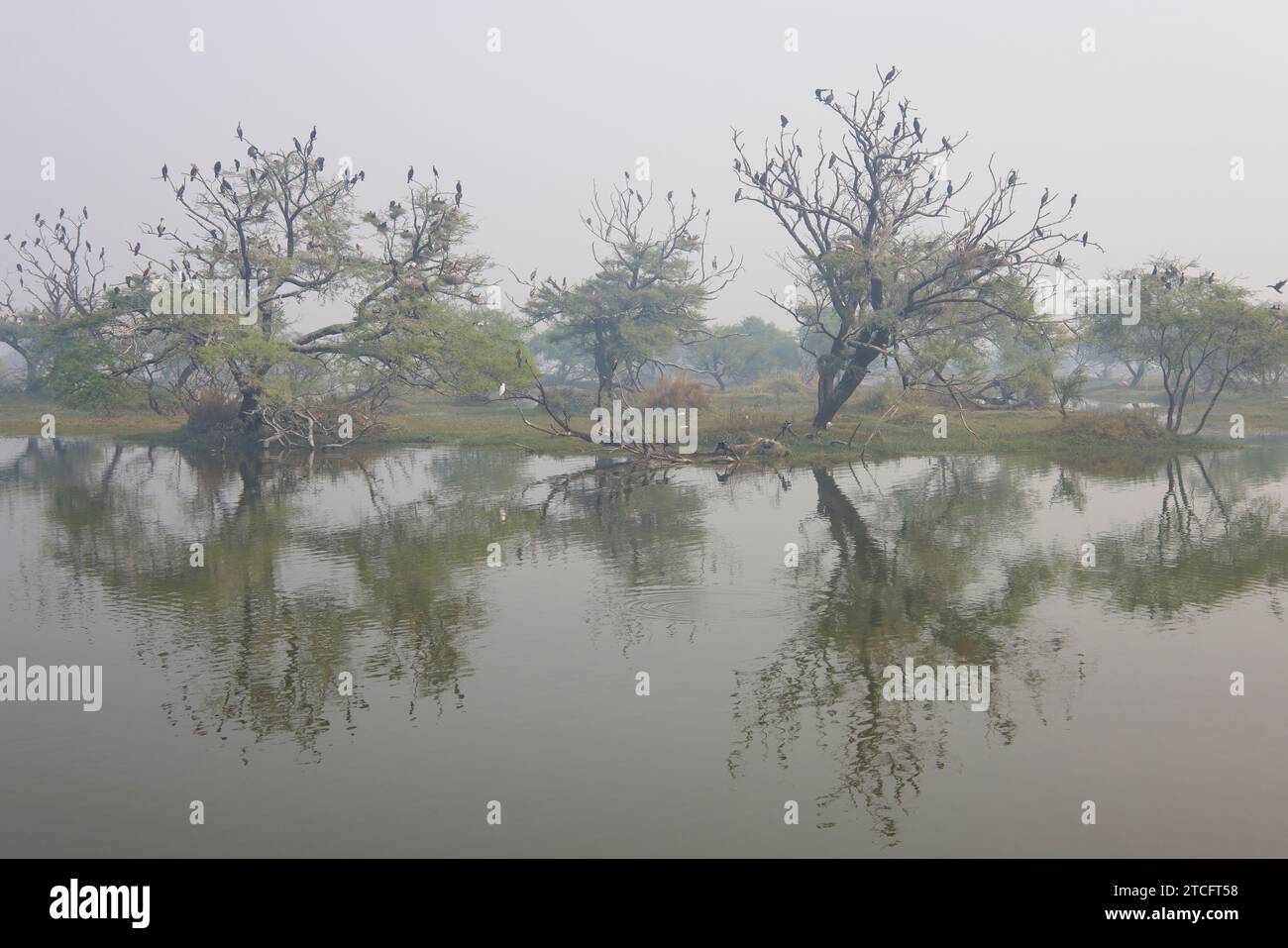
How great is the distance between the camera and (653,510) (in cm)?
2198

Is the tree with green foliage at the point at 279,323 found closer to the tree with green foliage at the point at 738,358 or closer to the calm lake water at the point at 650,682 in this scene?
the calm lake water at the point at 650,682

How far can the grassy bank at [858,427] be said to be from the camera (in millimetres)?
33625

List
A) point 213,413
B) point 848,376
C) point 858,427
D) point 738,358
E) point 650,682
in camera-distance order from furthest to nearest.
→ 1. point 738,358
2. point 213,413
3. point 848,376
4. point 858,427
5. point 650,682

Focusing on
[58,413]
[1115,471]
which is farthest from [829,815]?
[58,413]

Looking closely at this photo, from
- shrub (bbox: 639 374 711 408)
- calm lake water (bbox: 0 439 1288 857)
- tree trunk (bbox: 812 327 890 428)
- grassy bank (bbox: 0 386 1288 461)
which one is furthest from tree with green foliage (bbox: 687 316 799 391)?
calm lake water (bbox: 0 439 1288 857)

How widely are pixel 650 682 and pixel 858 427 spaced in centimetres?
2250

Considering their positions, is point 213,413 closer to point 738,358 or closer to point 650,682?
point 650,682

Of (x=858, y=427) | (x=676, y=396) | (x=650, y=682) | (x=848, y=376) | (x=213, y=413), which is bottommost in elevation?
(x=650, y=682)

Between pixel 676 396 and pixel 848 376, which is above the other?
pixel 676 396

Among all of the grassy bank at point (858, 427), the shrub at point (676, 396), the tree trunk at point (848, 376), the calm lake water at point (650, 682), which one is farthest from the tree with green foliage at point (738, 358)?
the calm lake water at point (650, 682)

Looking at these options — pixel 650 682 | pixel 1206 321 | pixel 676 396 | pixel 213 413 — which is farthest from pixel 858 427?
pixel 213 413

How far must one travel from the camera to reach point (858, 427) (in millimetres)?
32281

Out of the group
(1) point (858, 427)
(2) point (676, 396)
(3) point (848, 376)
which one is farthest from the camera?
(2) point (676, 396)

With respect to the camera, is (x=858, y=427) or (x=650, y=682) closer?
(x=650, y=682)
